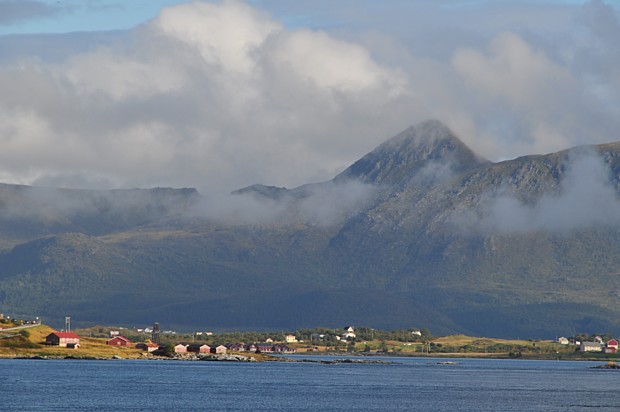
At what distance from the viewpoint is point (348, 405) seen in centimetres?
16050

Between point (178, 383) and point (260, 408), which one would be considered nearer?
point (260, 408)

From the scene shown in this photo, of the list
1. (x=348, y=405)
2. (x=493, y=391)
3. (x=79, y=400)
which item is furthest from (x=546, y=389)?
(x=79, y=400)

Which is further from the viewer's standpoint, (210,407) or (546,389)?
(546,389)

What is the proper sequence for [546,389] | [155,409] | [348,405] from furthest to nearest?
[546,389], [348,405], [155,409]

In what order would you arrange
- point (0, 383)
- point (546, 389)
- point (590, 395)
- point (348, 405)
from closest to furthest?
point (348, 405)
point (0, 383)
point (590, 395)
point (546, 389)

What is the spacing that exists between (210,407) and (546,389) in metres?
65.3

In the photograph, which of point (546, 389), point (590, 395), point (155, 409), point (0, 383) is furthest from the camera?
point (546, 389)

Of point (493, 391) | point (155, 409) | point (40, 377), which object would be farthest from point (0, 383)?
point (493, 391)

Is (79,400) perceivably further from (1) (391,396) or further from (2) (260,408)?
(1) (391,396)

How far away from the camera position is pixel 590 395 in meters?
187

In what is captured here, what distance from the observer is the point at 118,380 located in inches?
7554

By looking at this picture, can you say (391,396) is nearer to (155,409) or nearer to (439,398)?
(439,398)

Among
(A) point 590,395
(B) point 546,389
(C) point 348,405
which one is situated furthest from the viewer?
(B) point 546,389

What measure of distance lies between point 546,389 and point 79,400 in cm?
7441
